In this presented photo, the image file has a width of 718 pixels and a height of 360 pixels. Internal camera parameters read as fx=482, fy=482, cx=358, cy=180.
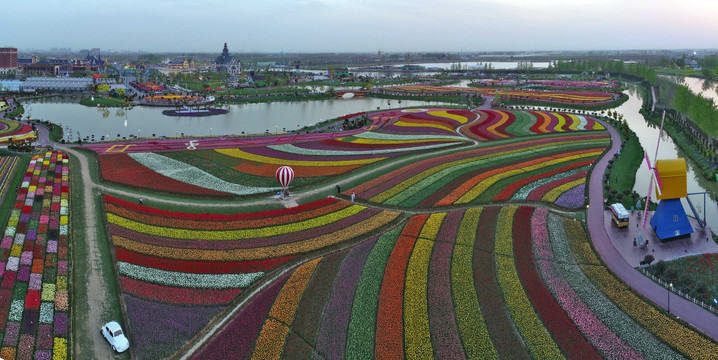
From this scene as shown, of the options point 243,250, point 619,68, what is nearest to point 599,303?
point 243,250

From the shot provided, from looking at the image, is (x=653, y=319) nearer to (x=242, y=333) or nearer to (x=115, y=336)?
(x=242, y=333)

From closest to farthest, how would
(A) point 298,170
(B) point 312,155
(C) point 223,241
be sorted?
(C) point 223,241, (A) point 298,170, (B) point 312,155

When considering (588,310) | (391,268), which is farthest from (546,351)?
(391,268)

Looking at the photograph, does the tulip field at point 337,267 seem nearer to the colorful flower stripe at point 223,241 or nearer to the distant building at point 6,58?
the colorful flower stripe at point 223,241

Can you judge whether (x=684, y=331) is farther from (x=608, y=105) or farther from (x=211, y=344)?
(x=608, y=105)

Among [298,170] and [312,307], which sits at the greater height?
[298,170]

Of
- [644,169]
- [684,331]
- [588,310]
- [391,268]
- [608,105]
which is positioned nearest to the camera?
[684,331]

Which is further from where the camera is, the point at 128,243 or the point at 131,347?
the point at 128,243

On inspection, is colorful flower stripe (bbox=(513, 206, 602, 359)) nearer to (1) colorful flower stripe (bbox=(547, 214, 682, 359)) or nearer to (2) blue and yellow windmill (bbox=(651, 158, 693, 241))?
(1) colorful flower stripe (bbox=(547, 214, 682, 359))
